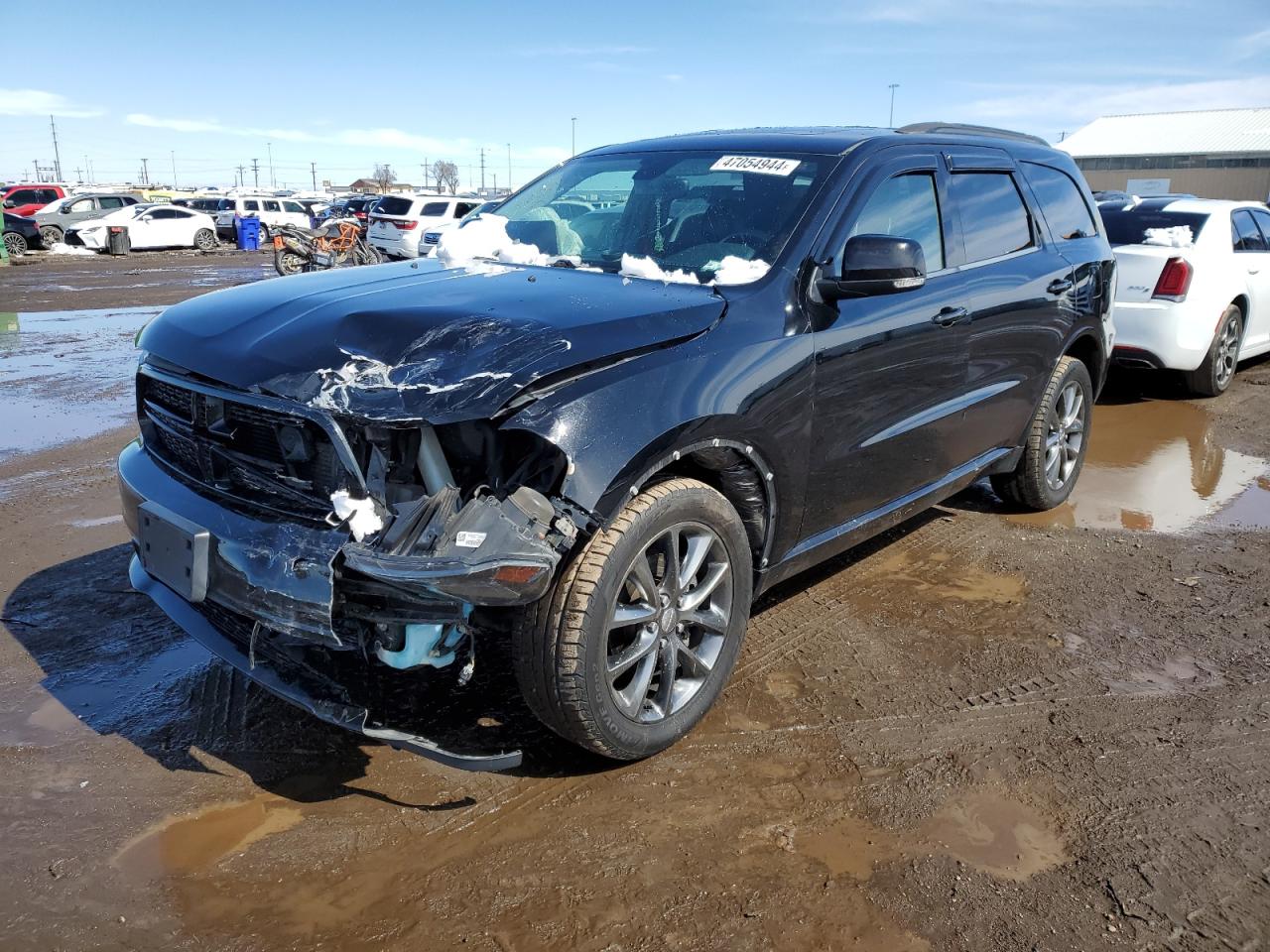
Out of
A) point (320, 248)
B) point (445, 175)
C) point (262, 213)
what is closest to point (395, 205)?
point (320, 248)

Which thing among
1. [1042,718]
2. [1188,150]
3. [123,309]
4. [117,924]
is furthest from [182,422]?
[1188,150]

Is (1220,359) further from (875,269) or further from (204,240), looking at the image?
(204,240)

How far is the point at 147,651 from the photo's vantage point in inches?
145

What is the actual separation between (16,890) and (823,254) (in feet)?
10.1

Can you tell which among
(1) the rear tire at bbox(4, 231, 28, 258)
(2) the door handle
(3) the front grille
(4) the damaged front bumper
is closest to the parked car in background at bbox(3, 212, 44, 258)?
(1) the rear tire at bbox(4, 231, 28, 258)

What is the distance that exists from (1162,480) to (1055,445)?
1502 millimetres

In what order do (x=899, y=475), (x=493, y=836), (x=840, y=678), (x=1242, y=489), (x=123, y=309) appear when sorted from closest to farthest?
(x=493, y=836), (x=840, y=678), (x=899, y=475), (x=1242, y=489), (x=123, y=309)

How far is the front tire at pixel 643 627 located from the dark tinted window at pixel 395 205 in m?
21.4

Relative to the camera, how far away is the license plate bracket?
103 inches

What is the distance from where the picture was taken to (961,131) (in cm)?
461

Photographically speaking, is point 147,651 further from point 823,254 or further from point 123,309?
point 123,309

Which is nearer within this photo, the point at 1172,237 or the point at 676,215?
the point at 676,215

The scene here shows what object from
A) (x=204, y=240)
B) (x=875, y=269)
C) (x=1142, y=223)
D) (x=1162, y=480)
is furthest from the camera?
(x=204, y=240)

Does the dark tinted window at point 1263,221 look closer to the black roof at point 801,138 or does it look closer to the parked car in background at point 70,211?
the black roof at point 801,138
